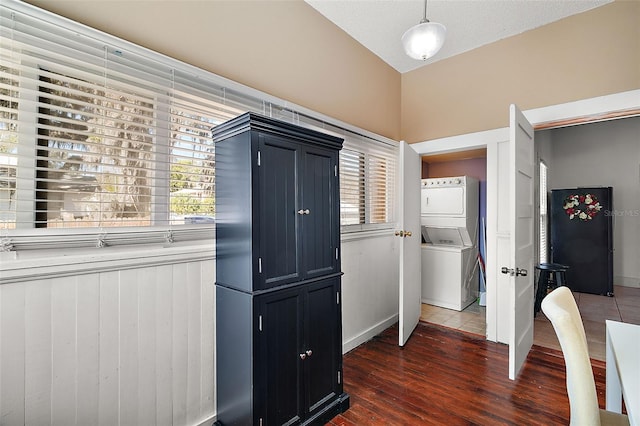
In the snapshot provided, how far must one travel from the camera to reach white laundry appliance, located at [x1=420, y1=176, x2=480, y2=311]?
13.2 feet

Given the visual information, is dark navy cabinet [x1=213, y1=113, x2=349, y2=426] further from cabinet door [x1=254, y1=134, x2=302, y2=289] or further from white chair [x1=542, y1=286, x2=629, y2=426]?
white chair [x1=542, y1=286, x2=629, y2=426]

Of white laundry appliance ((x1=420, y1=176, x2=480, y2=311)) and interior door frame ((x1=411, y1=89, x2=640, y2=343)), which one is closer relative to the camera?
interior door frame ((x1=411, y1=89, x2=640, y2=343))

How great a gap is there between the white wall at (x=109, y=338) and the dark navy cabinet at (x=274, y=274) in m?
0.13

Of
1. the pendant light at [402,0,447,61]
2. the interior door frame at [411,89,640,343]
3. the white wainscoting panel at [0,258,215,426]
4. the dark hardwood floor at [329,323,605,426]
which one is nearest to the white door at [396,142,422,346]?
the dark hardwood floor at [329,323,605,426]

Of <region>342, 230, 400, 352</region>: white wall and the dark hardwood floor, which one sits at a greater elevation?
<region>342, 230, 400, 352</region>: white wall

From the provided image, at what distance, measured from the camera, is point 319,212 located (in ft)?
6.14

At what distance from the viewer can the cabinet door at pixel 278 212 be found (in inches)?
61.2

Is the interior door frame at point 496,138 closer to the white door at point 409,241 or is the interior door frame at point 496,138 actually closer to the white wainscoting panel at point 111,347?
Result: the white door at point 409,241

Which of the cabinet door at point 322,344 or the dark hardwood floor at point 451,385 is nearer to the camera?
the cabinet door at point 322,344

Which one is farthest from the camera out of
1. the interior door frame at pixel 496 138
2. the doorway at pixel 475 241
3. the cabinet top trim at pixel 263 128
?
the doorway at pixel 475 241

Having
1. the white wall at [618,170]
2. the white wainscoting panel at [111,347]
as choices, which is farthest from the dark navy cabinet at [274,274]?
the white wall at [618,170]

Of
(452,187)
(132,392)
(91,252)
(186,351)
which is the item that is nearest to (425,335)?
(452,187)

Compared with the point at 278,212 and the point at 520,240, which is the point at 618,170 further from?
the point at 278,212

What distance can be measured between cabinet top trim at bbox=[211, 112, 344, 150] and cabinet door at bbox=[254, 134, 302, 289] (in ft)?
0.16
